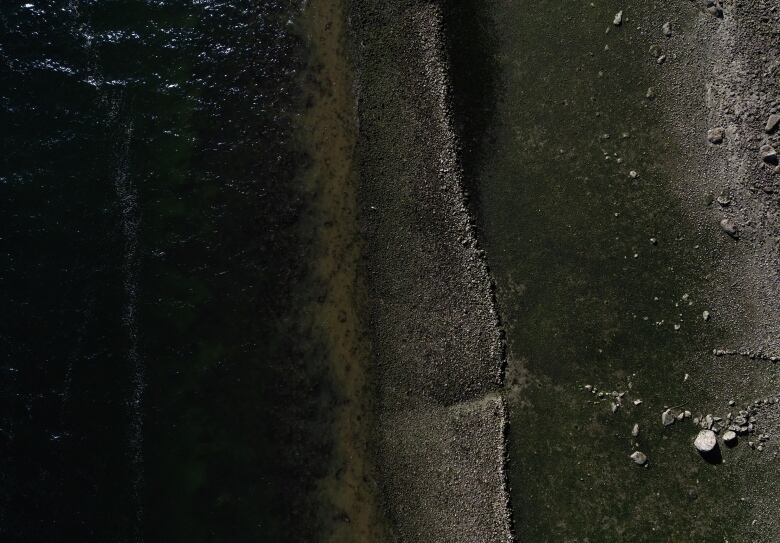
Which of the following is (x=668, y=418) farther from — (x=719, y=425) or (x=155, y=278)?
(x=155, y=278)

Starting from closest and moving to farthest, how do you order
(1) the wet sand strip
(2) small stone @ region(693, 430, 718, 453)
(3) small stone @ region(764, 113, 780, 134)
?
(3) small stone @ region(764, 113, 780, 134) < (2) small stone @ region(693, 430, 718, 453) < (1) the wet sand strip

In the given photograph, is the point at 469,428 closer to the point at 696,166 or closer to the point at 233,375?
the point at 233,375

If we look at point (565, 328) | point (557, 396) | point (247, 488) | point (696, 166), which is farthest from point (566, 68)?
point (247, 488)

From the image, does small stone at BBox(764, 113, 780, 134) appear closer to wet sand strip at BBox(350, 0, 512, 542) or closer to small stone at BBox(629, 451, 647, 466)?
wet sand strip at BBox(350, 0, 512, 542)

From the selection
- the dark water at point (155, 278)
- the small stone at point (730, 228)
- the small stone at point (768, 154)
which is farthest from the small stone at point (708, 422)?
the dark water at point (155, 278)

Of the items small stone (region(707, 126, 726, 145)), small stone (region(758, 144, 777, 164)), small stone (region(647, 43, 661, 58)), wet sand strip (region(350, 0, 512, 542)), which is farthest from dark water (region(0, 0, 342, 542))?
small stone (region(758, 144, 777, 164))

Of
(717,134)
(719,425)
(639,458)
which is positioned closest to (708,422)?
(719,425)
